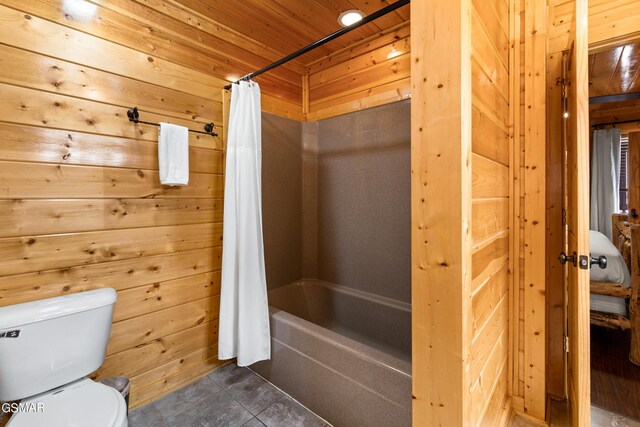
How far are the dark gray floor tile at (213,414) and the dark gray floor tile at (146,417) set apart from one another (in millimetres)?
50

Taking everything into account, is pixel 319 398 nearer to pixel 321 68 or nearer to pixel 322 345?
pixel 322 345

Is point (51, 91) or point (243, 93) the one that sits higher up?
point (243, 93)

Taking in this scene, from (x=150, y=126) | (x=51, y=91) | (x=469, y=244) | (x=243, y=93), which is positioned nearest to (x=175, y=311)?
(x=150, y=126)

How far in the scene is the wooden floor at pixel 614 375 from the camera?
170cm

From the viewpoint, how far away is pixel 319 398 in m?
1.63

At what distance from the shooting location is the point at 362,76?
2.50 metres

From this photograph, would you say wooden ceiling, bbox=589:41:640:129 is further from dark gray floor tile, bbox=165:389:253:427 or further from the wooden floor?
dark gray floor tile, bbox=165:389:253:427

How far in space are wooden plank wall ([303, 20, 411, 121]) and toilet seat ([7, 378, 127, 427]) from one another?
2.50 m

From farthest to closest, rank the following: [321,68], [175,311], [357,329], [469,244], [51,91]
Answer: [321,68] → [357,329] → [175,311] → [51,91] → [469,244]

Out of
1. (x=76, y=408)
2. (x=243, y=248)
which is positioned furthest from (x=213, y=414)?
(x=243, y=248)

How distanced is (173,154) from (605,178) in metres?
5.08

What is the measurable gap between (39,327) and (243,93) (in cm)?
168

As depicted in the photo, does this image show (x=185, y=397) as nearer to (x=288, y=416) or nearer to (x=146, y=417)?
(x=146, y=417)

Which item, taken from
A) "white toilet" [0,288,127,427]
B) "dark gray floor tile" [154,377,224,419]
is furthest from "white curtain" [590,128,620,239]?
"white toilet" [0,288,127,427]
